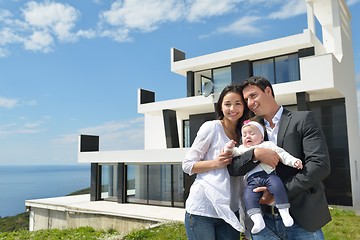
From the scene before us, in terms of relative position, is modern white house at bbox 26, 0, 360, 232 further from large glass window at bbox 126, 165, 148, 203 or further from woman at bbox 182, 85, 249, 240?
woman at bbox 182, 85, 249, 240

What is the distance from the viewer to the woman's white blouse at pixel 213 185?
204cm

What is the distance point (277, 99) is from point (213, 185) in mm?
10449

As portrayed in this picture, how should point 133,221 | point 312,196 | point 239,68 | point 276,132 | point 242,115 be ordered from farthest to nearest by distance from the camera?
point 239,68 → point 133,221 → point 242,115 → point 276,132 → point 312,196

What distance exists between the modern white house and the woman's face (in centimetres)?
748

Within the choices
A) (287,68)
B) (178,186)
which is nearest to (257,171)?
(287,68)

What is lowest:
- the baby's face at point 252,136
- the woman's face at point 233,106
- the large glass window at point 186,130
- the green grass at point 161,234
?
the green grass at point 161,234

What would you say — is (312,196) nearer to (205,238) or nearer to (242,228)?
(242,228)

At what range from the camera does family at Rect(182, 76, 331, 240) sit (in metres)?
1.82

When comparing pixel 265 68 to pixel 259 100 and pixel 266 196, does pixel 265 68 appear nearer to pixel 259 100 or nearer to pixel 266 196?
pixel 259 100

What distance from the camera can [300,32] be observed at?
1202 cm

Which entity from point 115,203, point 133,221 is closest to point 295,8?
point 133,221

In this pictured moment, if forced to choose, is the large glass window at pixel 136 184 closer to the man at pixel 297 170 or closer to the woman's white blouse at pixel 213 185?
the woman's white blouse at pixel 213 185

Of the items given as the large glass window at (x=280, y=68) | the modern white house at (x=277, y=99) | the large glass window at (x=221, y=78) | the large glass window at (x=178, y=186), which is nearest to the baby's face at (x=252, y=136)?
the modern white house at (x=277, y=99)

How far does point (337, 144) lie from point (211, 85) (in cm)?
559
